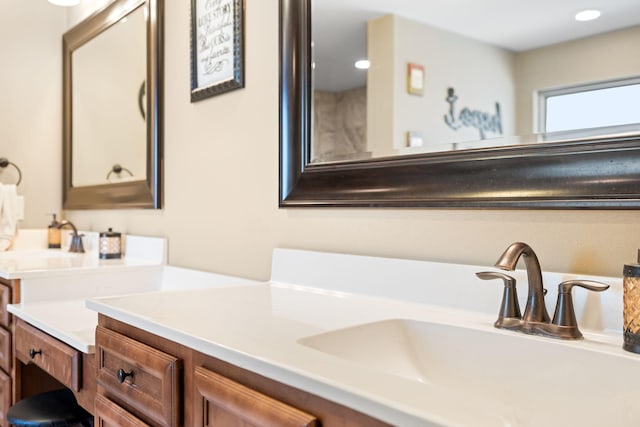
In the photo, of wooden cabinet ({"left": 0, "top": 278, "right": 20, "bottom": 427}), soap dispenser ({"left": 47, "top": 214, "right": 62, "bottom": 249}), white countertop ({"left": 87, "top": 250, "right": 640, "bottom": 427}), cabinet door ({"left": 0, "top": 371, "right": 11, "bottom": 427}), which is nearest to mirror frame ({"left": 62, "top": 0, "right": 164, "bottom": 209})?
soap dispenser ({"left": 47, "top": 214, "right": 62, "bottom": 249})

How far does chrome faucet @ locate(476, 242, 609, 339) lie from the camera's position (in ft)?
2.78

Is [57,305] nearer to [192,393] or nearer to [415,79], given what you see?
[192,393]

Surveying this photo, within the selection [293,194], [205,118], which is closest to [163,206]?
[205,118]

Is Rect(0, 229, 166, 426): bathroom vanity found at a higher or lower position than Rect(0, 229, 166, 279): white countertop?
lower

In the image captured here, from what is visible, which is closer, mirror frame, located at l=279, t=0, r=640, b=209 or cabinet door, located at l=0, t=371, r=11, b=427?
mirror frame, located at l=279, t=0, r=640, b=209

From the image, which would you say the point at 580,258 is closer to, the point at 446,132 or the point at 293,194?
the point at 446,132

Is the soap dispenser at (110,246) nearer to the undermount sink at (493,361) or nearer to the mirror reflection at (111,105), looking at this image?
the mirror reflection at (111,105)

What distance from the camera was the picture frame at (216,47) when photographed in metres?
1.71

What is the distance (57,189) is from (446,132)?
2625mm

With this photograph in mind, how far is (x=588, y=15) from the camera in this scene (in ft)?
3.10

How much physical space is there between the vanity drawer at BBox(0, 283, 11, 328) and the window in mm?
1731

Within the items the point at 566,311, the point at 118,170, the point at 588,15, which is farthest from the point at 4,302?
the point at 588,15

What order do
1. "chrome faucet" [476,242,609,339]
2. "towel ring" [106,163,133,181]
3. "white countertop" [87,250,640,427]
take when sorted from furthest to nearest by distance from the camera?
"towel ring" [106,163,133,181] < "chrome faucet" [476,242,609,339] < "white countertop" [87,250,640,427]

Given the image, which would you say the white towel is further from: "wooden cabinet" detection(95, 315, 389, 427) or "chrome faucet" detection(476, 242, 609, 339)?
Result: "chrome faucet" detection(476, 242, 609, 339)
